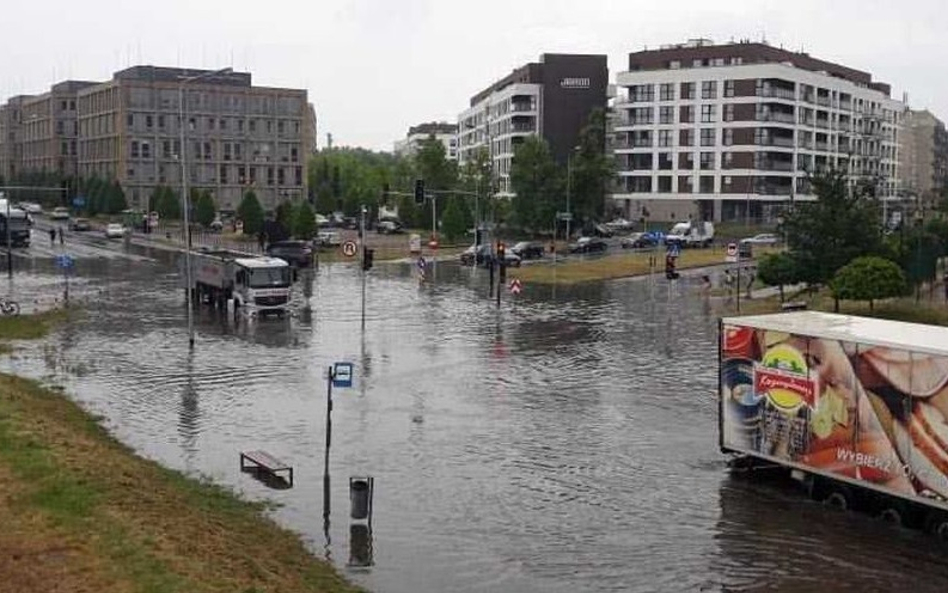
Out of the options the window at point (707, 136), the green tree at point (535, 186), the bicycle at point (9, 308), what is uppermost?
the window at point (707, 136)

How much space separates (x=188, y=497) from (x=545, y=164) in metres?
81.8

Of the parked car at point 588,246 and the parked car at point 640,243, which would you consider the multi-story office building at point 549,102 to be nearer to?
the parked car at point 640,243

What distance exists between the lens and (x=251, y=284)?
49.2 m

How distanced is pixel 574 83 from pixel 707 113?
60.8ft

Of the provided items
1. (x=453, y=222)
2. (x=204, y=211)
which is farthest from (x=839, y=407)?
(x=204, y=211)

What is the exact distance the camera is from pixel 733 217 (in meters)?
116

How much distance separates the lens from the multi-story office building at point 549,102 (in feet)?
419

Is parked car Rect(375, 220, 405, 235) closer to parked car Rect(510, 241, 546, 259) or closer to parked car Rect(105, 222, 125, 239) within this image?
parked car Rect(105, 222, 125, 239)

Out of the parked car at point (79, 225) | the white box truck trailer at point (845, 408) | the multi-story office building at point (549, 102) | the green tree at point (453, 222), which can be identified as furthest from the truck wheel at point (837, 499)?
the parked car at point (79, 225)

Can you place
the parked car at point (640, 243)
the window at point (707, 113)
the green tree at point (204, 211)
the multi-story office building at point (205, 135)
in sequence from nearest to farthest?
the parked car at point (640, 243) < the window at point (707, 113) < the green tree at point (204, 211) < the multi-story office building at point (205, 135)

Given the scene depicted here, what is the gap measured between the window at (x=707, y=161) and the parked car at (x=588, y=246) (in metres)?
27.6

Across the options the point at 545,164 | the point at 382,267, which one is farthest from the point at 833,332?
the point at 545,164

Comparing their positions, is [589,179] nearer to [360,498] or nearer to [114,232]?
[114,232]

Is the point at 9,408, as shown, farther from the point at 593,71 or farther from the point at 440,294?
the point at 593,71
